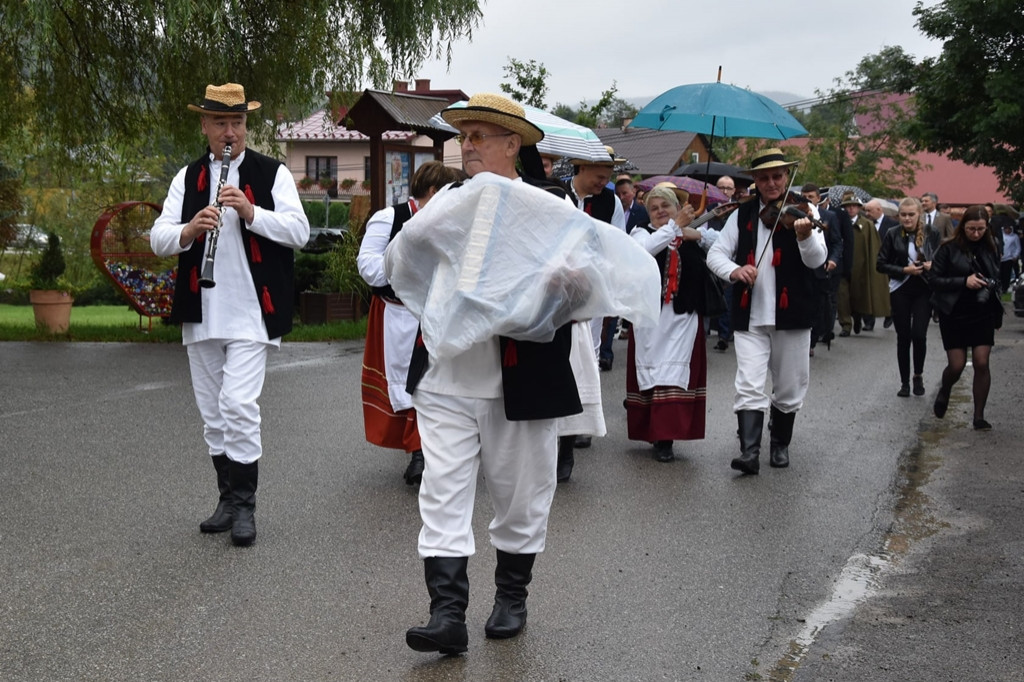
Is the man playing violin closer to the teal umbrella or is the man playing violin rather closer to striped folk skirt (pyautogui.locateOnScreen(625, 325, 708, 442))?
striped folk skirt (pyautogui.locateOnScreen(625, 325, 708, 442))

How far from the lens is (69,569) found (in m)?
5.45

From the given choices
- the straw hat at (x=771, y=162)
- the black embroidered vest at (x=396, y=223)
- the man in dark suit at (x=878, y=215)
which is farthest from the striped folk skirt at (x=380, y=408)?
the man in dark suit at (x=878, y=215)

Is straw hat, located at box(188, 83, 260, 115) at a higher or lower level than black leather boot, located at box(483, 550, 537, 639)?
higher

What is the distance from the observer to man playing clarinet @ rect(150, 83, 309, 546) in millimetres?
5855

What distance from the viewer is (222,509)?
6117mm

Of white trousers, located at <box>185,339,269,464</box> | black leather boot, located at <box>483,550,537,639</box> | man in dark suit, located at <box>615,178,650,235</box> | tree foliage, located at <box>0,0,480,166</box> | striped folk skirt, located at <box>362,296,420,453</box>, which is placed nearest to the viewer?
black leather boot, located at <box>483,550,537,639</box>

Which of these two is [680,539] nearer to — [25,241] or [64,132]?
[64,132]

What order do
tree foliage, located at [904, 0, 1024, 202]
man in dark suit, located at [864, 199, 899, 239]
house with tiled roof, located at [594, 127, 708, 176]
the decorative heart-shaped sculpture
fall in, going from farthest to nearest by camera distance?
house with tiled roof, located at [594, 127, 708, 176] → tree foliage, located at [904, 0, 1024, 202] → man in dark suit, located at [864, 199, 899, 239] → the decorative heart-shaped sculpture

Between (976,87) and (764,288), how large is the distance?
27.4m

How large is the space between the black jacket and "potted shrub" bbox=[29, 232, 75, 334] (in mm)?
10806

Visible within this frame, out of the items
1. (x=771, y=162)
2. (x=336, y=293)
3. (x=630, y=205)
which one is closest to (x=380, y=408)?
(x=771, y=162)

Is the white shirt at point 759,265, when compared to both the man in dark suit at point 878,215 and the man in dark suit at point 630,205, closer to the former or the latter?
the man in dark suit at point 630,205

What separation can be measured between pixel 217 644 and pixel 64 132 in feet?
41.1

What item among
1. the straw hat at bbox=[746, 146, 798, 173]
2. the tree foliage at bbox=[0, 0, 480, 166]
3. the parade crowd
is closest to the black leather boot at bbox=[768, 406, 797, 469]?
the parade crowd
